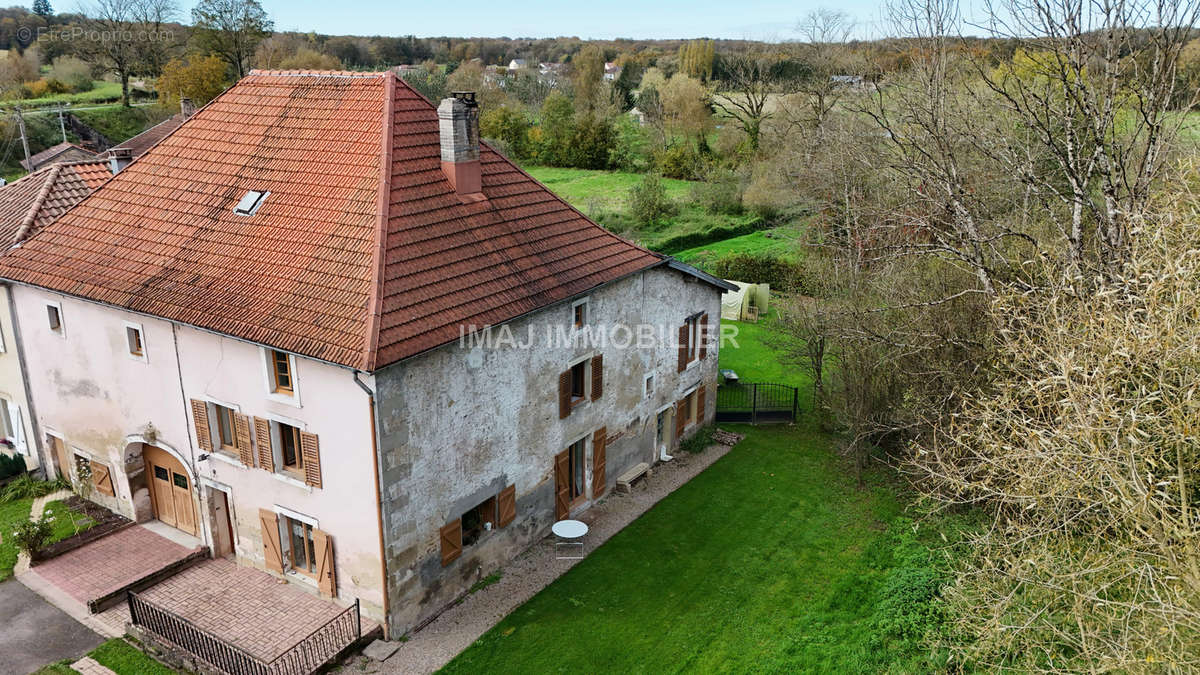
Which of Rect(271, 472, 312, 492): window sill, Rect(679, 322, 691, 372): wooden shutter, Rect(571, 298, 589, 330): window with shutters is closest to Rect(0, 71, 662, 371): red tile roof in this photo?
Rect(571, 298, 589, 330): window with shutters

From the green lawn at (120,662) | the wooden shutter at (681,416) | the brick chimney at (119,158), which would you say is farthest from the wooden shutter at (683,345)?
the brick chimney at (119,158)

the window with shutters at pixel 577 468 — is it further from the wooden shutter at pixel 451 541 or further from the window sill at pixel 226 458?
the window sill at pixel 226 458

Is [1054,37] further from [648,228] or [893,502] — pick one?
[648,228]

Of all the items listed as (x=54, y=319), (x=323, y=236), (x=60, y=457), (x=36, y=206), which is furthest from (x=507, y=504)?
(x=36, y=206)

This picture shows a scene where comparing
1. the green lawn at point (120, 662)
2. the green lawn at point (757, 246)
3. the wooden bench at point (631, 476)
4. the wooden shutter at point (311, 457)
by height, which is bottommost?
the green lawn at point (120, 662)

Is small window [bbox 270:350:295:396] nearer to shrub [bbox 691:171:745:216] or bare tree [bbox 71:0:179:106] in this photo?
shrub [bbox 691:171:745:216]

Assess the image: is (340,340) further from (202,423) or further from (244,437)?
(202,423)
